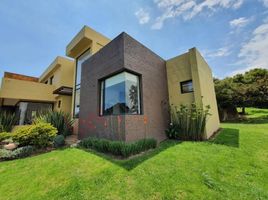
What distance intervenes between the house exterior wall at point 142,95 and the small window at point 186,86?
3.42 ft

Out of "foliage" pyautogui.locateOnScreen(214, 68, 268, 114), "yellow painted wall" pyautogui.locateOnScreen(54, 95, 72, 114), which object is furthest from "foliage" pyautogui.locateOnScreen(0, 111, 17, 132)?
"foliage" pyautogui.locateOnScreen(214, 68, 268, 114)

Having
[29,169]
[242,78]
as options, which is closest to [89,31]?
[29,169]

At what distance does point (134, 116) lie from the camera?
19.1 ft

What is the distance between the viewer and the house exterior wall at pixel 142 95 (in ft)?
19.2

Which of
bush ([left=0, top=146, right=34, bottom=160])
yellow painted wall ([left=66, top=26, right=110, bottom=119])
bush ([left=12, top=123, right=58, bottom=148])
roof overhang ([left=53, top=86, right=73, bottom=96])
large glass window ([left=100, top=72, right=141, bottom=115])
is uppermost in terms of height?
yellow painted wall ([left=66, top=26, right=110, bottom=119])

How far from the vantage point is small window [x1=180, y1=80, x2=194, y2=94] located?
788 cm

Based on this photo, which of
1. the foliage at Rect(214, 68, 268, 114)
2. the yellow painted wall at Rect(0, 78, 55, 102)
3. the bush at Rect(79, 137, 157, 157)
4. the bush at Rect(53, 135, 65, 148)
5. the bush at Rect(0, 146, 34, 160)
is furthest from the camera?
the foliage at Rect(214, 68, 268, 114)

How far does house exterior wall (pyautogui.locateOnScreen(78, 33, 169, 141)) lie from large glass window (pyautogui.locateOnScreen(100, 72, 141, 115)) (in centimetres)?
28

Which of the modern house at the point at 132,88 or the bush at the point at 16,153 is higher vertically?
the modern house at the point at 132,88

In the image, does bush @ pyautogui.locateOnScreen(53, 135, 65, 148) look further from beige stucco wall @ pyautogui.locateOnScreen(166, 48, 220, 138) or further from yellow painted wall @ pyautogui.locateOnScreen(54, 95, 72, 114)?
yellow painted wall @ pyautogui.locateOnScreen(54, 95, 72, 114)

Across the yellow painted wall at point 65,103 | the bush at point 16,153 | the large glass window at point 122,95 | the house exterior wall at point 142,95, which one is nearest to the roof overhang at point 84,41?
the house exterior wall at point 142,95

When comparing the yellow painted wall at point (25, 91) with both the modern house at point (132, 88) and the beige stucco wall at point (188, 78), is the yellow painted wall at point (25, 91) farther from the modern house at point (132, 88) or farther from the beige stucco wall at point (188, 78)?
the beige stucco wall at point (188, 78)

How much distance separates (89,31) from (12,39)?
625 cm

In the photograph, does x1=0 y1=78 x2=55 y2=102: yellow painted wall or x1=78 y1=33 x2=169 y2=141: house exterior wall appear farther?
x1=0 y1=78 x2=55 y2=102: yellow painted wall
